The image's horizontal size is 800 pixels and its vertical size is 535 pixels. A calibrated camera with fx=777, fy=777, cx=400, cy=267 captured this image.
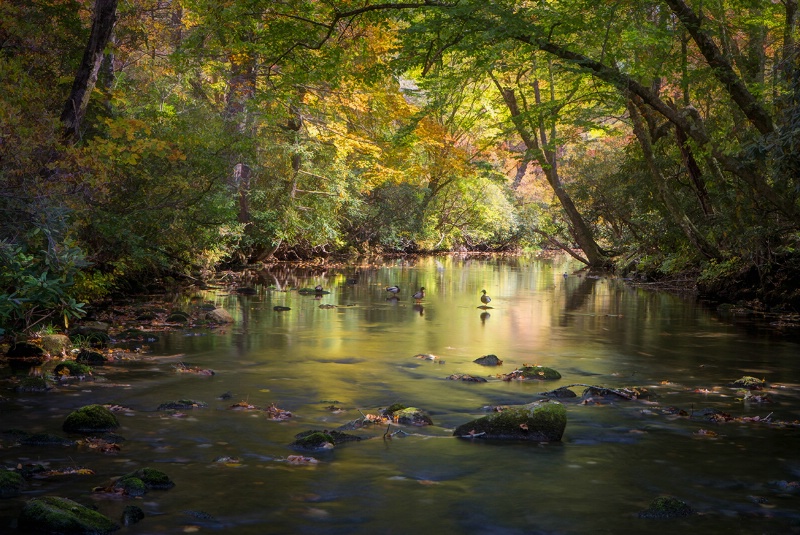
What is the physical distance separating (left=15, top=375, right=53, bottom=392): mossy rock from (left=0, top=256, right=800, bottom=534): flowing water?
0.19 m

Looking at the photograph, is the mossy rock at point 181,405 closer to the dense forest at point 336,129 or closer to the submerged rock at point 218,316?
the dense forest at point 336,129

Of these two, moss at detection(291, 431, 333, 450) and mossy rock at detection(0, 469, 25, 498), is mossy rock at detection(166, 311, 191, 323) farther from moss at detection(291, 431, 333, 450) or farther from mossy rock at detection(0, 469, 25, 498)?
mossy rock at detection(0, 469, 25, 498)

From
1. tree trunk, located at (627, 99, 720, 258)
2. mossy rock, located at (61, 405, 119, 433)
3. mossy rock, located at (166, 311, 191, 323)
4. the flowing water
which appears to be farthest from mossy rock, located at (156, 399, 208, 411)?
tree trunk, located at (627, 99, 720, 258)

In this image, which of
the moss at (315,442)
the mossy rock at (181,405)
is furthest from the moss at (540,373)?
the mossy rock at (181,405)

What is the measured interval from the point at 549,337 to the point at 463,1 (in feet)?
22.7

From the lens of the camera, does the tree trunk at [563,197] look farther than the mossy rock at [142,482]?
Yes

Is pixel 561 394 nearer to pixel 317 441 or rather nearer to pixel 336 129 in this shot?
pixel 317 441

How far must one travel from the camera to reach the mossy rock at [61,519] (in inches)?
204

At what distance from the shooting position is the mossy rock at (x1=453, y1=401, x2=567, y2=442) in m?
7.92

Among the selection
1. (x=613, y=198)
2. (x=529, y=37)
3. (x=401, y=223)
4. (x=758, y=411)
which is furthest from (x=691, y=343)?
(x=401, y=223)

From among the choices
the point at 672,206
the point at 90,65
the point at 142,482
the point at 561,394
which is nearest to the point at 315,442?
the point at 142,482

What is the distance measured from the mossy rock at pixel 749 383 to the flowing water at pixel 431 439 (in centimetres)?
16

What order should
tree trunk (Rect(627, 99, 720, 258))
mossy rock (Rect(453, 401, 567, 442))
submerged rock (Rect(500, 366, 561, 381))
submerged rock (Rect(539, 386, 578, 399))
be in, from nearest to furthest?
mossy rock (Rect(453, 401, 567, 442)) < submerged rock (Rect(539, 386, 578, 399)) < submerged rock (Rect(500, 366, 561, 381)) < tree trunk (Rect(627, 99, 720, 258))

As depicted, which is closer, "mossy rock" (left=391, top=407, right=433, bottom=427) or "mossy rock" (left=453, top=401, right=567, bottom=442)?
"mossy rock" (left=453, top=401, right=567, bottom=442)
